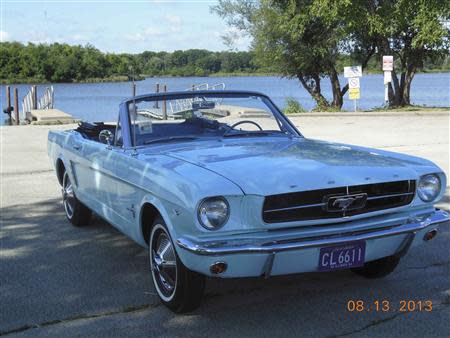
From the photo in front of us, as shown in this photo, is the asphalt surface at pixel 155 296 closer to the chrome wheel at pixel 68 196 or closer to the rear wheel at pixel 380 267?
the rear wheel at pixel 380 267

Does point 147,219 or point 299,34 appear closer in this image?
point 147,219

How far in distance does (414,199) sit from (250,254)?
1.31m

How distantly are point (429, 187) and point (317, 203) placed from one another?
3.25ft

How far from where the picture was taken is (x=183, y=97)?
17.1ft

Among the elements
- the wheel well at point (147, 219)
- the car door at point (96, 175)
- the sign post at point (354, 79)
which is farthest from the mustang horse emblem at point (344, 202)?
the sign post at point (354, 79)

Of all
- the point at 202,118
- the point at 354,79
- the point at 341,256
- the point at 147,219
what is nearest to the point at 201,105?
the point at 202,118

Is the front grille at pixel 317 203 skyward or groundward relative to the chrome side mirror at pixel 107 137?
groundward

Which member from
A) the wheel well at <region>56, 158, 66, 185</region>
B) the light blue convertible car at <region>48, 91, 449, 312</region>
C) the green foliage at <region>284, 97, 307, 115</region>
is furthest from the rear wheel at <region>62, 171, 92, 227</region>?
the green foliage at <region>284, 97, 307, 115</region>

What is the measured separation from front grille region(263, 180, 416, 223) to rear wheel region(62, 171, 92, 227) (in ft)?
10.5

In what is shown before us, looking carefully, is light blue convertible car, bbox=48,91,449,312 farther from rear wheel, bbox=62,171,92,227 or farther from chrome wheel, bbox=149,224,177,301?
rear wheel, bbox=62,171,92,227

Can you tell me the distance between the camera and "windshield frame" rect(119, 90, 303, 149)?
4.77 m

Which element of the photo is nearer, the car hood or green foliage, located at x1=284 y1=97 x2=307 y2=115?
the car hood

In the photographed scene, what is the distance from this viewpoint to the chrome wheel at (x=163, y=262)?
3.87 meters

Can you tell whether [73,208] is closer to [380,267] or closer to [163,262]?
[163,262]
